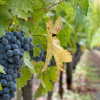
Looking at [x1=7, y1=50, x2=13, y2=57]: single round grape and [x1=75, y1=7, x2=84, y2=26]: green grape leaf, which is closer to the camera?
[x1=7, y1=50, x2=13, y2=57]: single round grape

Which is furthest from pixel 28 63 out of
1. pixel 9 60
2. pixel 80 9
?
pixel 80 9

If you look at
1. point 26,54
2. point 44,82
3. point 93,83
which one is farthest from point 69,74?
point 26,54

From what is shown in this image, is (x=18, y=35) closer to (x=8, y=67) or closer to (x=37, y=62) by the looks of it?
(x=8, y=67)

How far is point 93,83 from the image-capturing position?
30.0ft

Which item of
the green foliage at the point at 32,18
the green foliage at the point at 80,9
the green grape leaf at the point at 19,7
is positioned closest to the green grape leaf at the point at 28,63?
the green foliage at the point at 32,18

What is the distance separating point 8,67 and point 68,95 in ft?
19.3

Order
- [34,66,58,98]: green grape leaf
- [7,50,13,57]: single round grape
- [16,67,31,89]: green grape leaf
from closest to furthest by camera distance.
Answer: [7,50,13,57]: single round grape < [16,67,31,89]: green grape leaf < [34,66,58,98]: green grape leaf

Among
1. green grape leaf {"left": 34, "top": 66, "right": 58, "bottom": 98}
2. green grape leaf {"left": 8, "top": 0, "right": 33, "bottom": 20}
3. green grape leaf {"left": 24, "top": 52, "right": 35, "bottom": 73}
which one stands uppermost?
green grape leaf {"left": 8, "top": 0, "right": 33, "bottom": 20}

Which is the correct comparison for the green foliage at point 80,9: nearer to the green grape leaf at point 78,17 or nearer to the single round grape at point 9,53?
the green grape leaf at point 78,17

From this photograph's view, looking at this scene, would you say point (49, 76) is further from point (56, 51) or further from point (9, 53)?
point (9, 53)

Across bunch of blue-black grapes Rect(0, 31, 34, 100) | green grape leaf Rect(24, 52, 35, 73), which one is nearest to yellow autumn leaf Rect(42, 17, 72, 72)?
green grape leaf Rect(24, 52, 35, 73)

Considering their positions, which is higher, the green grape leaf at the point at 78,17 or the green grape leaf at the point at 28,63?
the green grape leaf at the point at 78,17

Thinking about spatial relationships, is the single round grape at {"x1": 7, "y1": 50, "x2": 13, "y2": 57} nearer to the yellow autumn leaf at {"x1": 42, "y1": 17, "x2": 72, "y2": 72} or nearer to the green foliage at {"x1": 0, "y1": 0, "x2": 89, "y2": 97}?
the green foliage at {"x1": 0, "y1": 0, "x2": 89, "y2": 97}

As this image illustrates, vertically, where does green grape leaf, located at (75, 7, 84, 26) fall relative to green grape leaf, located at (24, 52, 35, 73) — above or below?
above
